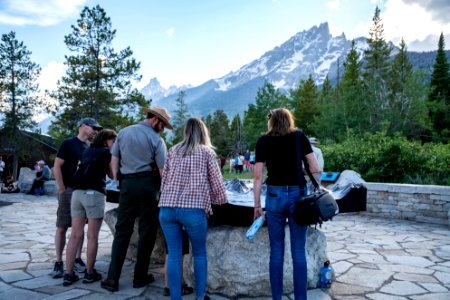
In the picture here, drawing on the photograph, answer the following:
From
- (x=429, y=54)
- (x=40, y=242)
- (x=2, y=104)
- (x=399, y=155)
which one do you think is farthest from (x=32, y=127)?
(x=429, y=54)

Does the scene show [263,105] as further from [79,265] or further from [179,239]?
[179,239]

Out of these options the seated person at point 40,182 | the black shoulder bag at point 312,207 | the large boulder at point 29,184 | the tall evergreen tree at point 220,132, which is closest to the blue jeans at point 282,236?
the black shoulder bag at point 312,207

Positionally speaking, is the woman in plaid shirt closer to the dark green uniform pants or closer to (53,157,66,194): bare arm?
the dark green uniform pants

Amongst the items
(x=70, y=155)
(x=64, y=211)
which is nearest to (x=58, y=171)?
(x=70, y=155)

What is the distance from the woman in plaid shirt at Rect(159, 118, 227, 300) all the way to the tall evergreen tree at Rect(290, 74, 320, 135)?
43.0 m

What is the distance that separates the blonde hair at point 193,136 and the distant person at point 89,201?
4.38 ft

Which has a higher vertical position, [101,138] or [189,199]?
[101,138]

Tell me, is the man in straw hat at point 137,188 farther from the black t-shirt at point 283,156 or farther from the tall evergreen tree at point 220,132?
the tall evergreen tree at point 220,132

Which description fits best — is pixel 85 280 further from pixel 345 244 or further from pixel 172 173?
pixel 345 244

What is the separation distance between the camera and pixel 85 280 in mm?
3988

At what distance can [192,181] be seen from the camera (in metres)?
3.05

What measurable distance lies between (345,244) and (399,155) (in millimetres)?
5089

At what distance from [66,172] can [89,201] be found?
648 millimetres

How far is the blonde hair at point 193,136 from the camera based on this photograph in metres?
3.16
